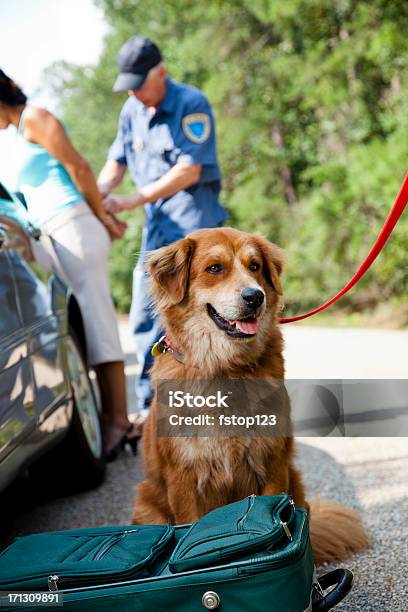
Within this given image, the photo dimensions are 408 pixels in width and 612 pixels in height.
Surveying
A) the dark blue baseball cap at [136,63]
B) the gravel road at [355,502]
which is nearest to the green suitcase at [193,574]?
the gravel road at [355,502]

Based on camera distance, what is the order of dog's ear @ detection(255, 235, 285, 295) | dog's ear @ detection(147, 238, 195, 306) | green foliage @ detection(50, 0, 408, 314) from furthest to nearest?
green foliage @ detection(50, 0, 408, 314) < dog's ear @ detection(255, 235, 285, 295) < dog's ear @ detection(147, 238, 195, 306)

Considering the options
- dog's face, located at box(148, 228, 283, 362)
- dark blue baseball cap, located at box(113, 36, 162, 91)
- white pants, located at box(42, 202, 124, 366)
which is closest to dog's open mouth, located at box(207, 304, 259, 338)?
dog's face, located at box(148, 228, 283, 362)

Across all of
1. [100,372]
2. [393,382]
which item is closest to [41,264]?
[100,372]

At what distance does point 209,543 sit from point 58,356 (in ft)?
6.90

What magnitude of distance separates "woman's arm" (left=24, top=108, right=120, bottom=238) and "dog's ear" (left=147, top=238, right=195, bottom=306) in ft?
6.06

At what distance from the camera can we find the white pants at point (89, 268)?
5152 millimetres

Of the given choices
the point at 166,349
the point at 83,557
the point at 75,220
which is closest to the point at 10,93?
the point at 75,220

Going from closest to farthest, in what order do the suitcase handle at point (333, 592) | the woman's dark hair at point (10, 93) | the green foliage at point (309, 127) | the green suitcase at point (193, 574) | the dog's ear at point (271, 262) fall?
the green suitcase at point (193, 574)
the suitcase handle at point (333, 592)
the dog's ear at point (271, 262)
the woman's dark hair at point (10, 93)
the green foliage at point (309, 127)

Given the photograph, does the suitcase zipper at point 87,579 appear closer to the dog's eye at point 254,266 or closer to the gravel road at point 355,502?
the gravel road at point 355,502

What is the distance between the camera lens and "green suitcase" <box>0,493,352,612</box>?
2.22 metres

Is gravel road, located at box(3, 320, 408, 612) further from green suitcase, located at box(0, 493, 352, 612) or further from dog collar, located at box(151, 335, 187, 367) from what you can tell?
dog collar, located at box(151, 335, 187, 367)

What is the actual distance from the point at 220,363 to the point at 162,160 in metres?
2.83

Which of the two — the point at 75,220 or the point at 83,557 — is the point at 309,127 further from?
the point at 83,557

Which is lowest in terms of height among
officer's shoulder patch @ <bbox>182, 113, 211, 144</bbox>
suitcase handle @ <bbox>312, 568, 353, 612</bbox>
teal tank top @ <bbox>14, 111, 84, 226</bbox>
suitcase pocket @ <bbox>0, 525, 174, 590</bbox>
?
suitcase handle @ <bbox>312, 568, 353, 612</bbox>
